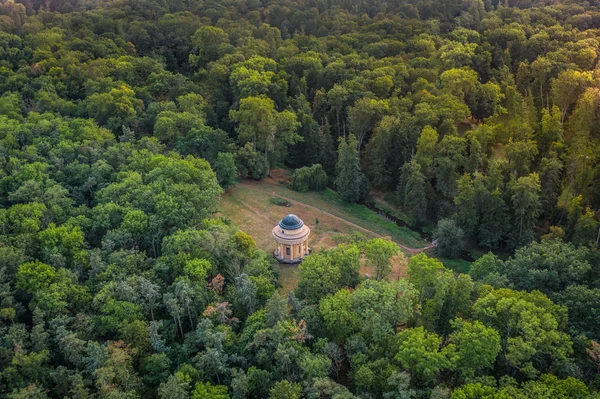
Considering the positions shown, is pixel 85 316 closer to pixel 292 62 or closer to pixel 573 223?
pixel 573 223

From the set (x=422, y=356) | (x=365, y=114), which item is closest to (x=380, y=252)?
(x=422, y=356)

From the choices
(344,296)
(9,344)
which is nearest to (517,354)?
Result: (344,296)

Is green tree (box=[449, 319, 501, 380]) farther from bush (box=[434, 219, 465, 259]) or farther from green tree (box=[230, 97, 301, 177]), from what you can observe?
green tree (box=[230, 97, 301, 177])

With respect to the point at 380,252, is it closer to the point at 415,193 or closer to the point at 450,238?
the point at 450,238

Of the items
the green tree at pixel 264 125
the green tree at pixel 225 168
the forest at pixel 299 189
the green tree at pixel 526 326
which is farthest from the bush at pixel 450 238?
the green tree at pixel 225 168

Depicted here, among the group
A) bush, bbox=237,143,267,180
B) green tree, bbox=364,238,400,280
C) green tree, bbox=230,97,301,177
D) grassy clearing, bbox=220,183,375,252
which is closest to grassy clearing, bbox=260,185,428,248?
grassy clearing, bbox=220,183,375,252
